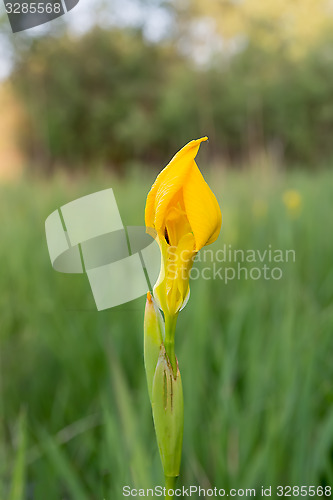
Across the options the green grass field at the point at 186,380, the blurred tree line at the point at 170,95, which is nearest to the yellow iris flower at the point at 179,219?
the green grass field at the point at 186,380

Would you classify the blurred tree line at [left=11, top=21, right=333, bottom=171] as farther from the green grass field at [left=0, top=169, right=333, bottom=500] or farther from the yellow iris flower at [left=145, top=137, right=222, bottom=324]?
the yellow iris flower at [left=145, top=137, right=222, bottom=324]

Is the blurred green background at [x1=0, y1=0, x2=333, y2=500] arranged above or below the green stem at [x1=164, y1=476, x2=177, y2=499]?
below

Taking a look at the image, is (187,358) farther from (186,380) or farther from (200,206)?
(200,206)

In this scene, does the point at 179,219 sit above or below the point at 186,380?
above

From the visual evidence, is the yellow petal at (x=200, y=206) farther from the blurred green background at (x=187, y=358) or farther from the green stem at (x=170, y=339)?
the blurred green background at (x=187, y=358)

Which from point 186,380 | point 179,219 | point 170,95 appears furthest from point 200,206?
point 170,95

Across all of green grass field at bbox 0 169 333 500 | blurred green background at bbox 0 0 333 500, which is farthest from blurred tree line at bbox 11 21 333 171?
green grass field at bbox 0 169 333 500

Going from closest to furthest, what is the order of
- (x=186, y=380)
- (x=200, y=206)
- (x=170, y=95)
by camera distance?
(x=200, y=206)
(x=186, y=380)
(x=170, y=95)
